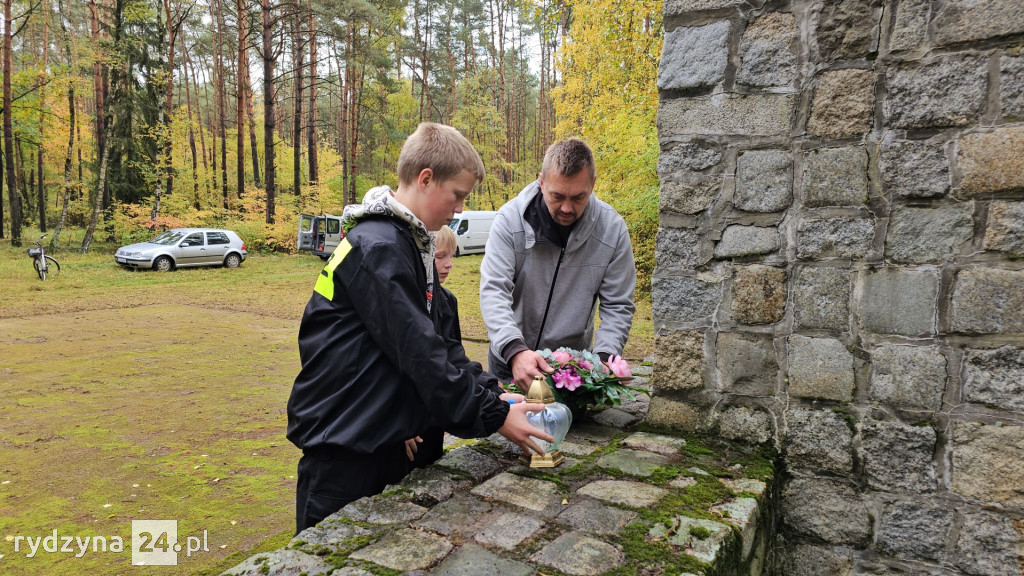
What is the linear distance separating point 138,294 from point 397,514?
12.8 m

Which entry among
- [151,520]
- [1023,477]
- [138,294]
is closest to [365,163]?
[138,294]

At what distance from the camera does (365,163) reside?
99.2ft

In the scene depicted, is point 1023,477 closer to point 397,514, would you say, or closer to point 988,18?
point 988,18

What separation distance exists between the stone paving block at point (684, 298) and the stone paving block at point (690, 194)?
28cm

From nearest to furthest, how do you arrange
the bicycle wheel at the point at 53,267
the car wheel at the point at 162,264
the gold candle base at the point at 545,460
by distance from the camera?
the gold candle base at the point at 545,460 < the bicycle wheel at the point at 53,267 < the car wheel at the point at 162,264

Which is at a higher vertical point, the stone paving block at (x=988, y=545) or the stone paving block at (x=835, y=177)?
the stone paving block at (x=835, y=177)

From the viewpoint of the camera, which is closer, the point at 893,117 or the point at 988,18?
the point at 988,18

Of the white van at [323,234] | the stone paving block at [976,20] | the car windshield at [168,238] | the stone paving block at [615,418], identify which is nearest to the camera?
the stone paving block at [976,20]

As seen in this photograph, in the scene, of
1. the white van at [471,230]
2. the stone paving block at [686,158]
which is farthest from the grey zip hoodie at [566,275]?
the white van at [471,230]

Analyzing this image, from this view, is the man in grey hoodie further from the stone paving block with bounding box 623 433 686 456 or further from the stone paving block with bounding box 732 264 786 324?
the stone paving block with bounding box 732 264 786 324

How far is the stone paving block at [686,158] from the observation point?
2350mm

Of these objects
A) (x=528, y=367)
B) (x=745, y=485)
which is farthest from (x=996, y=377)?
(x=528, y=367)

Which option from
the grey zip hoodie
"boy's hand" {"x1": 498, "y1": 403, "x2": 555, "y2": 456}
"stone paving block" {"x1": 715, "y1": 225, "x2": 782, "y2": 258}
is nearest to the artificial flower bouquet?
the grey zip hoodie

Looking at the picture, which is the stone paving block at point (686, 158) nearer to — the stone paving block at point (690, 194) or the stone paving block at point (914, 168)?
the stone paving block at point (690, 194)
